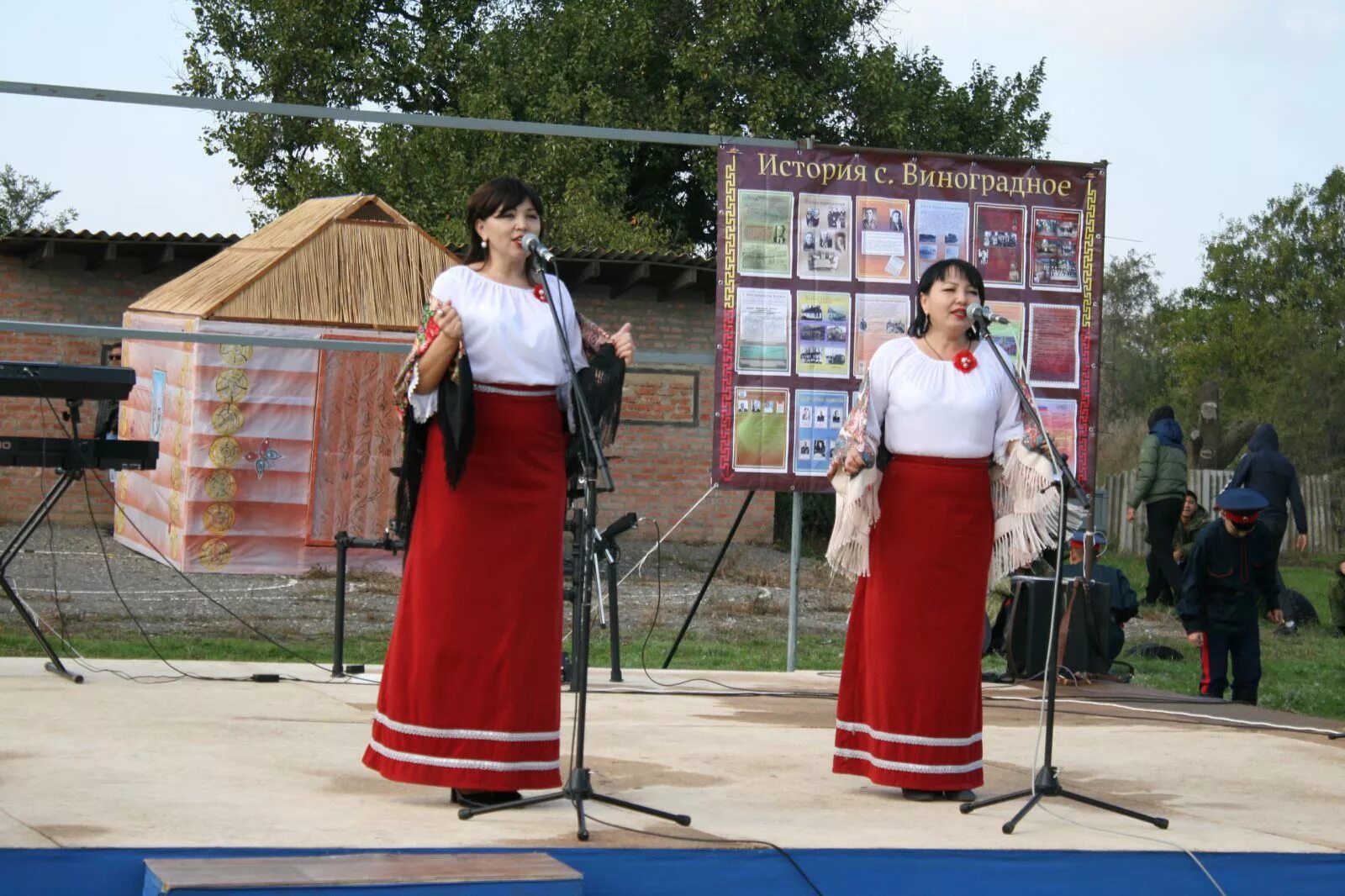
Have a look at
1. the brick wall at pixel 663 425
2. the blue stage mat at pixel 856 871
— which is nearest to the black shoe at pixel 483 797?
the blue stage mat at pixel 856 871

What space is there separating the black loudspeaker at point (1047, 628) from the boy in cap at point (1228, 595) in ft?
1.53

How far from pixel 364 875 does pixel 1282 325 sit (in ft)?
111

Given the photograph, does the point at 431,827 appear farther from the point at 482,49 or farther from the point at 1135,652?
the point at 482,49

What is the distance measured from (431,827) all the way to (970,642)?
180cm

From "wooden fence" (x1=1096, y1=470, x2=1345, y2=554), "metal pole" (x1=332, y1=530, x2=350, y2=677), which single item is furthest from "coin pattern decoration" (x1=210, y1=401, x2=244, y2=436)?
"wooden fence" (x1=1096, y1=470, x2=1345, y2=554)

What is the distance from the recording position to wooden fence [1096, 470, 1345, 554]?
21.8 metres

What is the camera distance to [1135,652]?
11859 mm

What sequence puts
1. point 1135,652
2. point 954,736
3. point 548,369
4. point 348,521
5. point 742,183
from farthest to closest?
point 348,521
point 1135,652
point 742,183
point 954,736
point 548,369

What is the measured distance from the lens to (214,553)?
14.7m

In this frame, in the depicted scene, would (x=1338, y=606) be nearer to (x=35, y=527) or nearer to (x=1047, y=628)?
(x=1047, y=628)

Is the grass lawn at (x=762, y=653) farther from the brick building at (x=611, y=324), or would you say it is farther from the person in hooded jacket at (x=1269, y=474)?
the brick building at (x=611, y=324)

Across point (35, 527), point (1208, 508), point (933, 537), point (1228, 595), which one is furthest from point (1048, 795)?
point (1208, 508)

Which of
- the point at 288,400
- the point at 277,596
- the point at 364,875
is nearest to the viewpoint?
the point at 364,875

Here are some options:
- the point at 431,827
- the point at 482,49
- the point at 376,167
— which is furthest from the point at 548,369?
the point at 482,49
